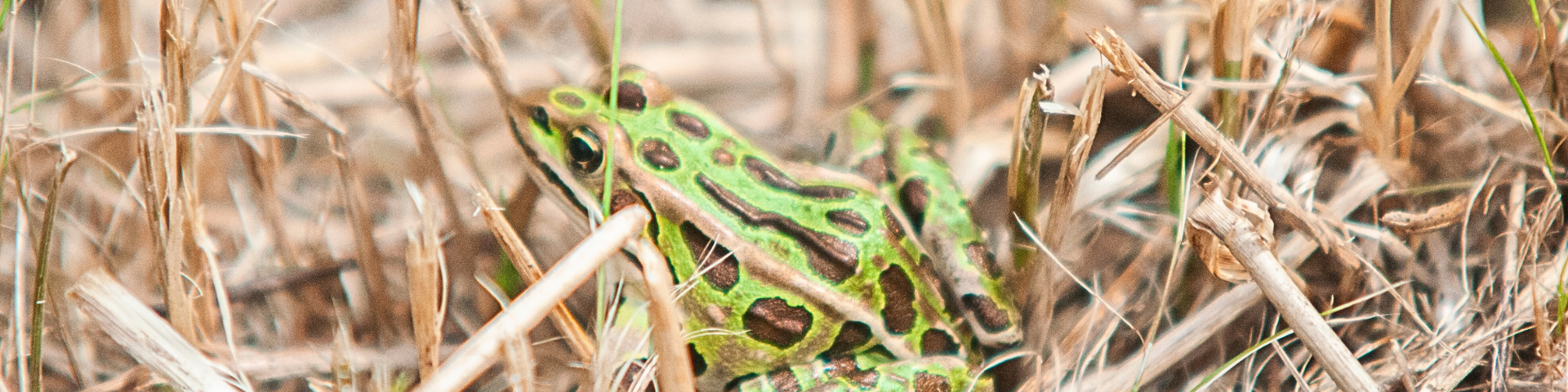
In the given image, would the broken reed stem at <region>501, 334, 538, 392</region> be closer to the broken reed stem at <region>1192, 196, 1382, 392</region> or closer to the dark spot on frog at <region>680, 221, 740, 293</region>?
the dark spot on frog at <region>680, 221, 740, 293</region>

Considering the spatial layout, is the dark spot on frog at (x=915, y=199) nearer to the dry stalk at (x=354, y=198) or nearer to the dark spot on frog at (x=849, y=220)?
the dark spot on frog at (x=849, y=220)

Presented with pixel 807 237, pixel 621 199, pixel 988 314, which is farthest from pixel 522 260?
pixel 988 314

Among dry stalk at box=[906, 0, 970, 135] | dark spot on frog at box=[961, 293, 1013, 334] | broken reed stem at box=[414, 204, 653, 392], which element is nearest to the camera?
broken reed stem at box=[414, 204, 653, 392]

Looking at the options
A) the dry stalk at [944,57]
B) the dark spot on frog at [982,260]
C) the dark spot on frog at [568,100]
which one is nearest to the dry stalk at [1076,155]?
the dark spot on frog at [982,260]

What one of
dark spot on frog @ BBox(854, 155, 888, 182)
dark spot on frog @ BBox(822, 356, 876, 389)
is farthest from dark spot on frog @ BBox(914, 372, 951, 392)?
dark spot on frog @ BBox(854, 155, 888, 182)

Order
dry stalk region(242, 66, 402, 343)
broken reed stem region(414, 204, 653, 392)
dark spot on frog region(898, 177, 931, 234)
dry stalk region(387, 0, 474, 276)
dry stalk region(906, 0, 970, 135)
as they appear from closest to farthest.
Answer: broken reed stem region(414, 204, 653, 392), dry stalk region(387, 0, 474, 276), dry stalk region(242, 66, 402, 343), dark spot on frog region(898, 177, 931, 234), dry stalk region(906, 0, 970, 135)

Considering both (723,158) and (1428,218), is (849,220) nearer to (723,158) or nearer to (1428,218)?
(723,158)
